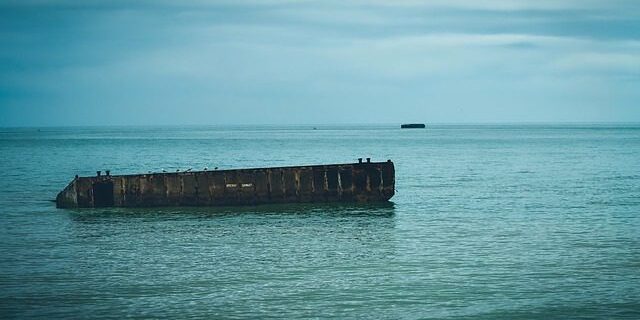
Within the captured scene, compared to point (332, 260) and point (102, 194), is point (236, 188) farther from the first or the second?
point (332, 260)

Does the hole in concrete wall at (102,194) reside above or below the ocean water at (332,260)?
above

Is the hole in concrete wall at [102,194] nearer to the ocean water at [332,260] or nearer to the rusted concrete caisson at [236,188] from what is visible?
the rusted concrete caisson at [236,188]

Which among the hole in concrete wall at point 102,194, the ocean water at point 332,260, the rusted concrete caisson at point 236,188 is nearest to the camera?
the ocean water at point 332,260

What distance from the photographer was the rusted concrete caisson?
44.5m

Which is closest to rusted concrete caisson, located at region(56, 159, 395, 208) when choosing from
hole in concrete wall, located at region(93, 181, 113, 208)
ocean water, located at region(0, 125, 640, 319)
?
hole in concrete wall, located at region(93, 181, 113, 208)

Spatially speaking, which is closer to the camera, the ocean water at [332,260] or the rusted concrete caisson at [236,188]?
the ocean water at [332,260]

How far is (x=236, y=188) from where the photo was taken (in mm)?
44562

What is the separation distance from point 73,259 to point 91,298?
6938 millimetres

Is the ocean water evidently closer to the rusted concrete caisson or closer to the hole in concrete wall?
the rusted concrete caisson

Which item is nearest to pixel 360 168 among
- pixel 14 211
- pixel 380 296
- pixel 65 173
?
pixel 14 211

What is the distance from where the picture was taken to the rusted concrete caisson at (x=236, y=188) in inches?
1753

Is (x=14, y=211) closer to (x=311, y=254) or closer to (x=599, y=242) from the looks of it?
(x=311, y=254)

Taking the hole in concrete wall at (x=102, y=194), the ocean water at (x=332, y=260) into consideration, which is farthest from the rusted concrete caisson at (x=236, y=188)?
the ocean water at (x=332, y=260)

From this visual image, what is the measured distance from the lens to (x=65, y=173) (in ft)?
264
